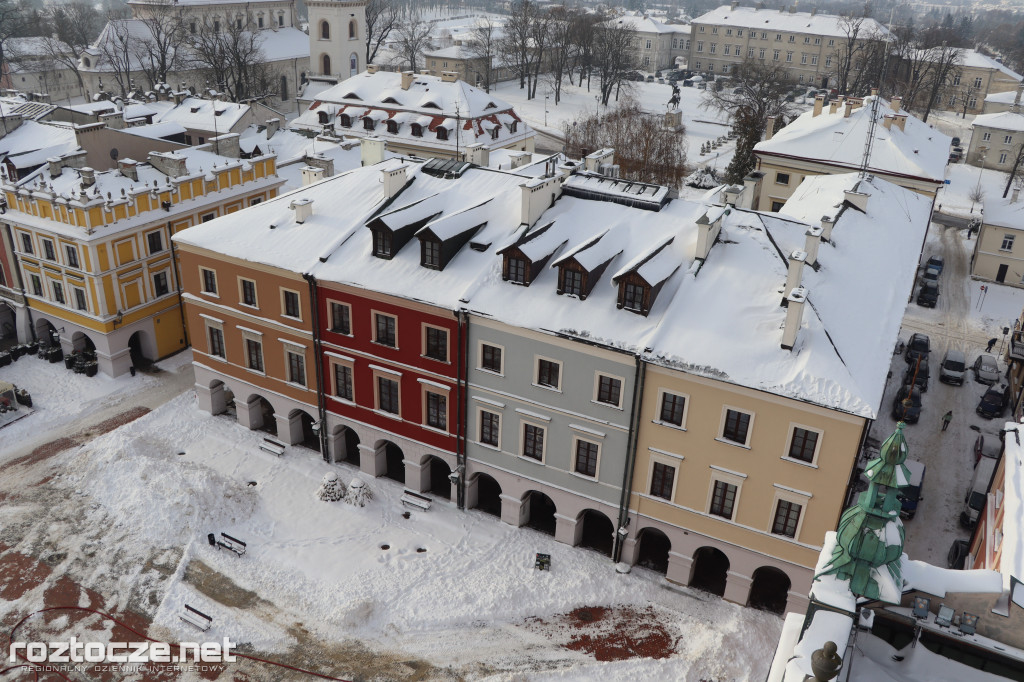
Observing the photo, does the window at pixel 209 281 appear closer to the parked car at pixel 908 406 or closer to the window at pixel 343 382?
the window at pixel 343 382

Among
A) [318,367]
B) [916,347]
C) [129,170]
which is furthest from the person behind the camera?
[916,347]

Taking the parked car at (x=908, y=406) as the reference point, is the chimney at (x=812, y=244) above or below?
above

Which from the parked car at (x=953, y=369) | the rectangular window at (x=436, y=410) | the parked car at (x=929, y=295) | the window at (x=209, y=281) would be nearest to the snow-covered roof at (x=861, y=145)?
the parked car at (x=929, y=295)

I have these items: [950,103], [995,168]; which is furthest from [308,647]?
[950,103]

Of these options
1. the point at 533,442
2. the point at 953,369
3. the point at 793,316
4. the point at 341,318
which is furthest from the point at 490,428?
the point at 953,369

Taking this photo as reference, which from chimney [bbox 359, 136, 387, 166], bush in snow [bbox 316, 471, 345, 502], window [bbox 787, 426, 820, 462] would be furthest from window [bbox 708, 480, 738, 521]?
chimney [bbox 359, 136, 387, 166]

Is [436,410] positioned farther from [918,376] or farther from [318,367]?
[918,376]

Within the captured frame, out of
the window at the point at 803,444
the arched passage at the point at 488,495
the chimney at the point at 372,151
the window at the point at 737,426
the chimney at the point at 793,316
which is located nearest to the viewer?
the chimney at the point at 793,316
